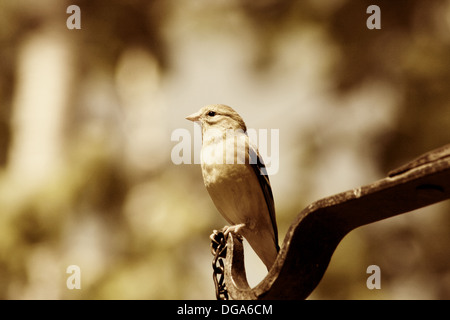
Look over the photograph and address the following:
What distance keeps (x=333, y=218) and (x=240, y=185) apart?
1.33 meters

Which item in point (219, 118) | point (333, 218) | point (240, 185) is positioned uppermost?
point (219, 118)

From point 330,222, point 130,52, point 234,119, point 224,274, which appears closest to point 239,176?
point 234,119

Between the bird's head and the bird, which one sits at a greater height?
the bird's head

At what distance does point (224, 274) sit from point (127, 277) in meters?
3.26

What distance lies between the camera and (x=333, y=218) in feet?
5.52

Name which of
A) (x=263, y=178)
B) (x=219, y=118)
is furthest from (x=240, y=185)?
(x=219, y=118)

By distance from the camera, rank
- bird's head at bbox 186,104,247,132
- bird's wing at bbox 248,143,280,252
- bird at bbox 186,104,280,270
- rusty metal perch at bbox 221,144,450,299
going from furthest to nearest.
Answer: bird's head at bbox 186,104,247,132
bird's wing at bbox 248,143,280,252
bird at bbox 186,104,280,270
rusty metal perch at bbox 221,144,450,299

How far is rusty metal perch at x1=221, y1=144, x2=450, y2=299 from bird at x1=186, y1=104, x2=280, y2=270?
3.14 ft

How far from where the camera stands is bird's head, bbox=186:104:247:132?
3.29m

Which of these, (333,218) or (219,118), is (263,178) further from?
(333,218)

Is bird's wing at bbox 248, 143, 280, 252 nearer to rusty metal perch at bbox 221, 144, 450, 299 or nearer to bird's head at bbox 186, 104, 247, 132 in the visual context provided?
bird's head at bbox 186, 104, 247, 132

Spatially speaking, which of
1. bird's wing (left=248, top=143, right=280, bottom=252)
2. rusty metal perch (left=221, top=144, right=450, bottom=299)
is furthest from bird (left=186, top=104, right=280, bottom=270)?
rusty metal perch (left=221, top=144, right=450, bottom=299)

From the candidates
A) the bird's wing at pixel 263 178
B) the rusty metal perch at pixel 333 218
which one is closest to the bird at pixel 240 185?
the bird's wing at pixel 263 178
